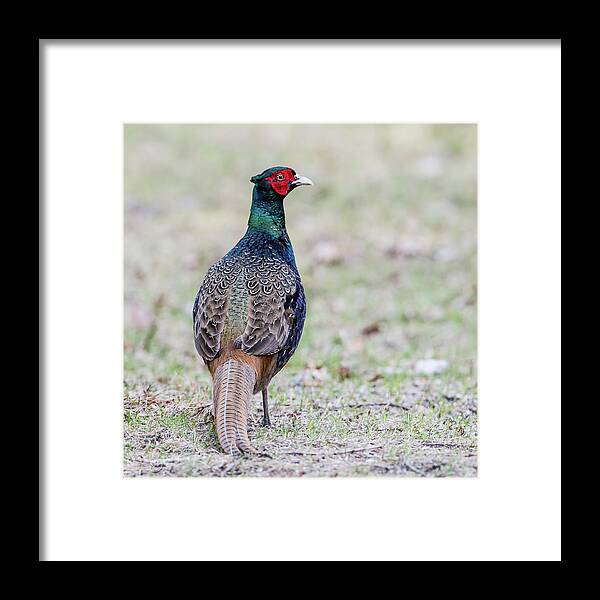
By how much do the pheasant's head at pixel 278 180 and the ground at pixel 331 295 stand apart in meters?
1.50

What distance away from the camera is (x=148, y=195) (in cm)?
1139

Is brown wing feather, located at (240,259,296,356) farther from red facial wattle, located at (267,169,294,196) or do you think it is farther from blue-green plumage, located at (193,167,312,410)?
red facial wattle, located at (267,169,294,196)

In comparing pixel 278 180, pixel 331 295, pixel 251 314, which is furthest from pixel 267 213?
pixel 331 295

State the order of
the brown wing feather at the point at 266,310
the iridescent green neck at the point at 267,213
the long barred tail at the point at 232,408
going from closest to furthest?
the long barred tail at the point at 232,408
the brown wing feather at the point at 266,310
the iridescent green neck at the point at 267,213

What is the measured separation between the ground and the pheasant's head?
1.50 metres

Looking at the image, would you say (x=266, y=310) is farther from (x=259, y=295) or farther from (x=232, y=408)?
(x=232, y=408)

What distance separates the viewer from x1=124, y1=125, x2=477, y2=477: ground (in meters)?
6.17

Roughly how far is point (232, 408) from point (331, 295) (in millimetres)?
4136

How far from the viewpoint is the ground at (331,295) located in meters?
6.17

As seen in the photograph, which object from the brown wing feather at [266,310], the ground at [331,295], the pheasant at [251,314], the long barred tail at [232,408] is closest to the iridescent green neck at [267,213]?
the pheasant at [251,314]

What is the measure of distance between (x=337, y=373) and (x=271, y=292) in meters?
1.86

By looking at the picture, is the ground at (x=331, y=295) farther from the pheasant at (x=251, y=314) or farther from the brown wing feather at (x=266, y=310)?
the brown wing feather at (x=266, y=310)

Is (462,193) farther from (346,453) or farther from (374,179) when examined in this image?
(346,453)
